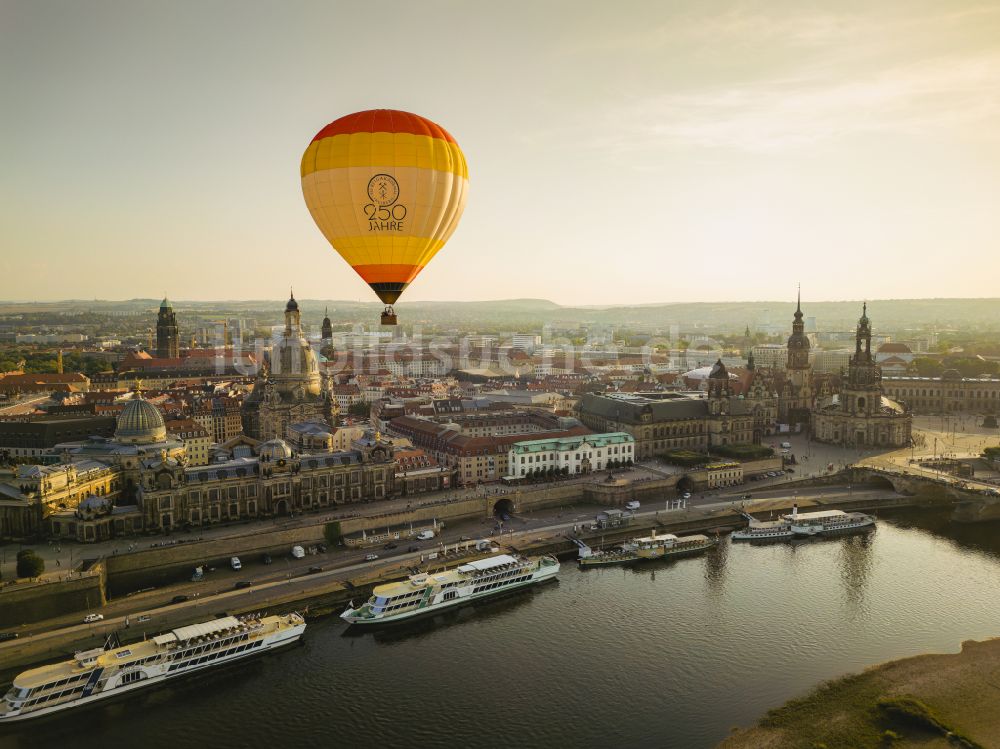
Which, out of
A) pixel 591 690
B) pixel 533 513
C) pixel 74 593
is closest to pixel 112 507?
pixel 74 593

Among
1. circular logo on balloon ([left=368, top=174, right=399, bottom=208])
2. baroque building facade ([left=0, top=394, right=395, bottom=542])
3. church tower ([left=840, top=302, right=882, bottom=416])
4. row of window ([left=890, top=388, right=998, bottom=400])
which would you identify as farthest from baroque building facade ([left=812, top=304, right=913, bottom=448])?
circular logo on balloon ([left=368, top=174, right=399, bottom=208])

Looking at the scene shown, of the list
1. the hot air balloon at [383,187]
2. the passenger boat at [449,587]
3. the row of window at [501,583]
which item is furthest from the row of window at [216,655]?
the hot air balloon at [383,187]

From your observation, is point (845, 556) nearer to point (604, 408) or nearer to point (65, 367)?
point (604, 408)

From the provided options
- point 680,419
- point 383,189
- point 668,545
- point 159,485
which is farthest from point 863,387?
point 159,485

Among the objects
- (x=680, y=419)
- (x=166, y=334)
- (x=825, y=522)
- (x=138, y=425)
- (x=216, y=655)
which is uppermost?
(x=166, y=334)

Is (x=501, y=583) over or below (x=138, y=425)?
below

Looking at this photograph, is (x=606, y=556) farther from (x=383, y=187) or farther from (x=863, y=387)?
(x=863, y=387)

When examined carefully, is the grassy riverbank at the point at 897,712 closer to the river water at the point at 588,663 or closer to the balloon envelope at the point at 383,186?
the river water at the point at 588,663
